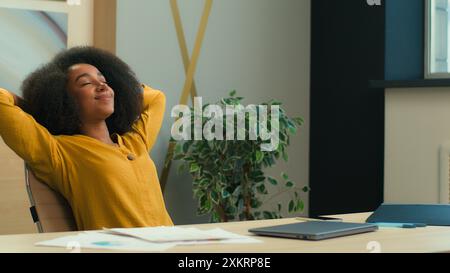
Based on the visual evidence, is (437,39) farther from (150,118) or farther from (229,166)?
(150,118)

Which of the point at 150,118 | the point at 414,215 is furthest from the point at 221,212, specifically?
the point at 414,215

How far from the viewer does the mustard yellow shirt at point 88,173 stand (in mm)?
2295

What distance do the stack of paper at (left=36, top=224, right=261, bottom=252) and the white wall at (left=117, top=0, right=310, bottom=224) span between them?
265 cm

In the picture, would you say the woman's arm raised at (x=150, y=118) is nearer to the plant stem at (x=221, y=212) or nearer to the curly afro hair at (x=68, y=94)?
the curly afro hair at (x=68, y=94)

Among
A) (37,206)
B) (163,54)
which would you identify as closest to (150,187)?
(37,206)

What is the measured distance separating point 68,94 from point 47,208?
40cm

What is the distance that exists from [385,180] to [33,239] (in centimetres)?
305

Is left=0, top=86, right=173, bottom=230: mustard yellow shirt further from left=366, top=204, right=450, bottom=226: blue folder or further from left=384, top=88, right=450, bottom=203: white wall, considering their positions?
left=384, top=88, right=450, bottom=203: white wall

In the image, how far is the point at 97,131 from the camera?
248 centimetres

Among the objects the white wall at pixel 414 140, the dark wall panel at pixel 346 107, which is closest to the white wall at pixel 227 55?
the dark wall panel at pixel 346 107

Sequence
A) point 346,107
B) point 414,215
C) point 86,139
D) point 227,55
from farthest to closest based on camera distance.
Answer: point 346,107, point 227,55, point 86,139, point 414,215

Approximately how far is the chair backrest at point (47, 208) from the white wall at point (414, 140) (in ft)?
7.90

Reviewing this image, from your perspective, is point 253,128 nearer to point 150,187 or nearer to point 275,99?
point 275,99
